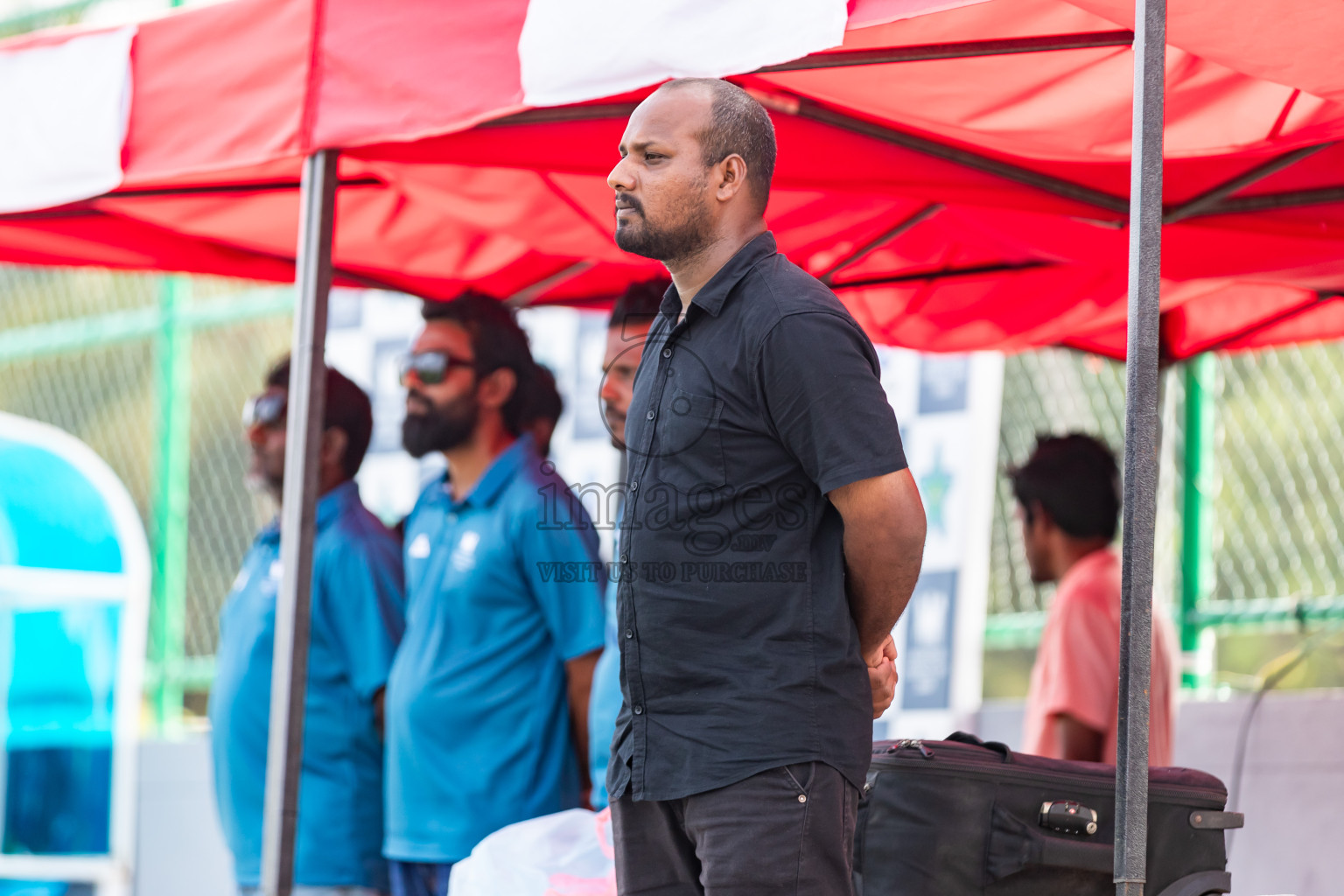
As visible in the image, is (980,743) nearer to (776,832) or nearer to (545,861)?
(776,832)

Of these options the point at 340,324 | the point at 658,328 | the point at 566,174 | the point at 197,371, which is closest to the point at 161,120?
the point at 566,174

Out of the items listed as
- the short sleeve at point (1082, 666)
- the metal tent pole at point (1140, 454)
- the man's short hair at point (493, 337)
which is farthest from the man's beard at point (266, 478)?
the metal tent pole at point (1140, 454)

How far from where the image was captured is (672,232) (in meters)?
2.17

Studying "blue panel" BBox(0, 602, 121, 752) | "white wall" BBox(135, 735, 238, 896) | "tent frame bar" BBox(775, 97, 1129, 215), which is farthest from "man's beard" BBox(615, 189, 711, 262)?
"white wall" BBox(135, 735, 238, 896)

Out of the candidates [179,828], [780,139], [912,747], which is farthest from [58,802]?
[912,747]

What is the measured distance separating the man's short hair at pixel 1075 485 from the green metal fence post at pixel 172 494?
4.52 meters

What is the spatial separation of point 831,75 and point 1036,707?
67.4 inches

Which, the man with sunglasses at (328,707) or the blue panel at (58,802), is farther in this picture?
the blue panel at (58,802)

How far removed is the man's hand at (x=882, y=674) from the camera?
2.18 meters

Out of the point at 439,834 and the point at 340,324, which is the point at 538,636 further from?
the point at 340,324

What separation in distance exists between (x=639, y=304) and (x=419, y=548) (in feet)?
2.85

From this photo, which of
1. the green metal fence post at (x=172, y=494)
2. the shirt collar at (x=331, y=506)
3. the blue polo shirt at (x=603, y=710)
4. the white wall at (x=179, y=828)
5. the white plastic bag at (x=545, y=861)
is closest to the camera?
the white plastic bag at (x=545, y=861)

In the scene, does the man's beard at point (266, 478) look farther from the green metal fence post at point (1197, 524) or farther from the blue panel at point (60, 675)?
the green metal fence post at point (1197, 524)

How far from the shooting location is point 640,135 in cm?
219
